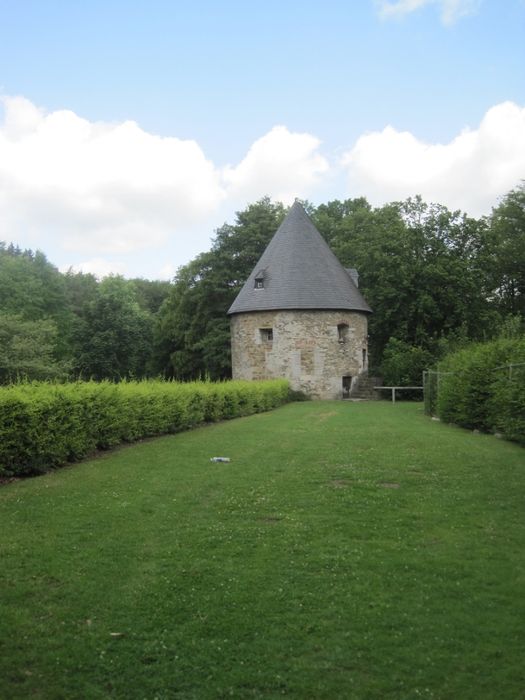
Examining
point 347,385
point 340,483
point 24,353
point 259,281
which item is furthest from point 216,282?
point 340,483

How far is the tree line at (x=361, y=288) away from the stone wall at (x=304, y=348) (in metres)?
2.68

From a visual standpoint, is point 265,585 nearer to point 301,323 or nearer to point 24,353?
point 301,323

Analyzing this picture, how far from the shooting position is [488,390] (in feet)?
53.3

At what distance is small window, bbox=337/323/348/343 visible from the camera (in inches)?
1265

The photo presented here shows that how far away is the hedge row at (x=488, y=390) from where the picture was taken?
13.9m

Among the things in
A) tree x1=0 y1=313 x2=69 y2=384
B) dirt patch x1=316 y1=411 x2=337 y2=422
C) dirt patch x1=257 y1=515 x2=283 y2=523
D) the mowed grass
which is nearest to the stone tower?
dirt patch x1=316 y1=411 x2=337 y2=422

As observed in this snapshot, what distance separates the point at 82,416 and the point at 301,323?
65.9 feet

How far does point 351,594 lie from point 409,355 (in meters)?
27.6

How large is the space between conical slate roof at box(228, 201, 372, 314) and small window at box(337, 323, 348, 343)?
0.96 m

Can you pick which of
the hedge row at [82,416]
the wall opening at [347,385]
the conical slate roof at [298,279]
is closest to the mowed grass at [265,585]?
the hedge row at [82,416]

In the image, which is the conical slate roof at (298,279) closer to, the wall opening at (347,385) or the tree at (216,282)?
the wall opening at (347,385)

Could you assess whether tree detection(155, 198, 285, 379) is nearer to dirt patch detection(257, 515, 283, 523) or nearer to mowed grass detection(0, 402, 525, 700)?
mowed grass detection(0, 402, 525, 700)

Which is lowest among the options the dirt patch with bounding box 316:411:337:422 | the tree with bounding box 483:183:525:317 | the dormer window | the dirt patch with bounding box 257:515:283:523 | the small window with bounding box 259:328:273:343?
the dirt patch with bounding box 257:515:283:523

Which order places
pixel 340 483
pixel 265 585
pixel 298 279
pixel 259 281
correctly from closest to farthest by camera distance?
1. pixel 265 585
2. pixel 340 483
3. pixel 298 279
4. pixel 259 281
